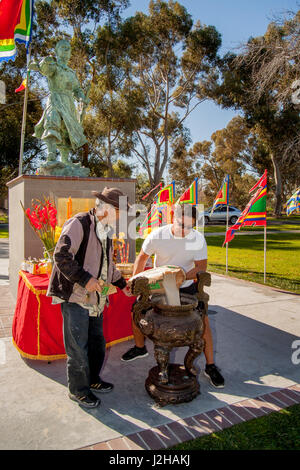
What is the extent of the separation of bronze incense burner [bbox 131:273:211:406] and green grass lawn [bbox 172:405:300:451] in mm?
445

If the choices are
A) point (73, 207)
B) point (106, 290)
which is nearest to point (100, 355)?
point (106, 290)

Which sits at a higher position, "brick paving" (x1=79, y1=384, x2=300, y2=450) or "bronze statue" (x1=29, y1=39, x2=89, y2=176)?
"bronze statue" (x1=29, y1=39, x2=89, y2=176)

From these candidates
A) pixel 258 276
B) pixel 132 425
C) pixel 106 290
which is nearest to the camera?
pixel 132 425

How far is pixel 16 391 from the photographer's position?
109 inches

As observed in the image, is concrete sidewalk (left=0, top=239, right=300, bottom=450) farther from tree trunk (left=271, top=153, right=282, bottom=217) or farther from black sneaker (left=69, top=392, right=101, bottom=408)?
tree trunk (left=271, top=153, right=282, bottom=217)

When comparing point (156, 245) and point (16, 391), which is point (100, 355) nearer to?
point (16, 391)

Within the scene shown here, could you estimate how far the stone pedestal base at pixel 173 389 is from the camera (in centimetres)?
260

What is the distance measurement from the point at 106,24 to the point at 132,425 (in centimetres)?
2487

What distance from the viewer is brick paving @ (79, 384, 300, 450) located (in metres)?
2.14

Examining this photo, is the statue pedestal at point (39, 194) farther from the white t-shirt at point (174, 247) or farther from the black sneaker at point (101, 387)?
the black sneaker at point (101, 387)

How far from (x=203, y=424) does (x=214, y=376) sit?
607mm

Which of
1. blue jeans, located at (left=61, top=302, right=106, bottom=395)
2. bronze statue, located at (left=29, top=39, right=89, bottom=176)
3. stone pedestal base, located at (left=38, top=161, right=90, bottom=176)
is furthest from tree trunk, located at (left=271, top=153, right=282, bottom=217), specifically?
blue jeans, located at (left=61, top=302, right=106, bottom=395)

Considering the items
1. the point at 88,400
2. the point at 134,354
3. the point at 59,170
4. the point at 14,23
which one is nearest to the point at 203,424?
the point at 88,400

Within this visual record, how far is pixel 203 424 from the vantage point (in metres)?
2.37
